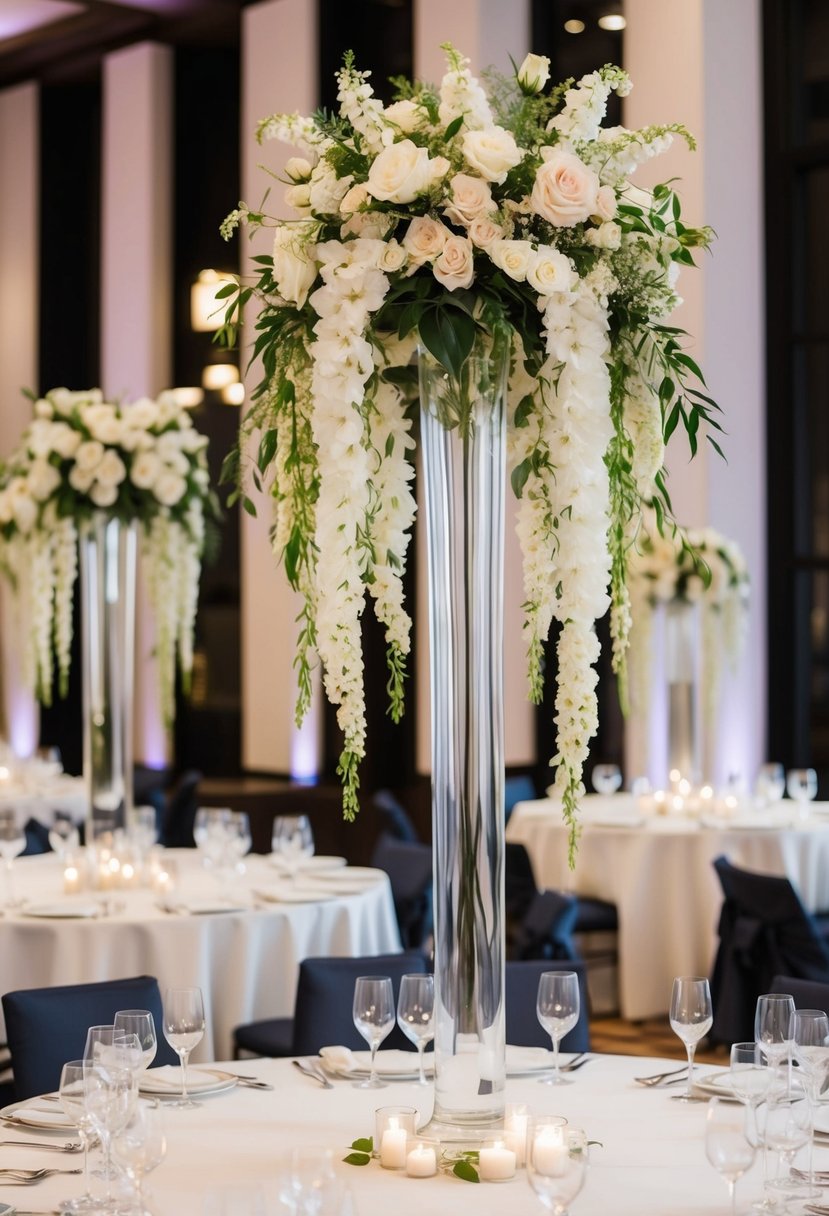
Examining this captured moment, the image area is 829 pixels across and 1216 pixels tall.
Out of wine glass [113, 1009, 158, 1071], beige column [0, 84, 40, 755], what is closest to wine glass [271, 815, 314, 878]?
wine glass [113, 1009, 158, 1071]

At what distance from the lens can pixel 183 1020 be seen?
2867mm

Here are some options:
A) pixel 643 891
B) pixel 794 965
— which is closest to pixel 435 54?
pixel 643 891

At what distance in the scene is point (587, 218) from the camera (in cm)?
252

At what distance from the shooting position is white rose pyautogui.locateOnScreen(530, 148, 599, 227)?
7.98 ft

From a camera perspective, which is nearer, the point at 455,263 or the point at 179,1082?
the point at 455,263

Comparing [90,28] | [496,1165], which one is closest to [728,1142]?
[496,1165]

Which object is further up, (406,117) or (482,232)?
(406,117)

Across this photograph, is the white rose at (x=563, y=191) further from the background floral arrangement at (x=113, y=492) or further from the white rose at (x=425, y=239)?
the background floral arrangement at (x=113, y=492)

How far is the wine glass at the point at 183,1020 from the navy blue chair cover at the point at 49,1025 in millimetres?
650

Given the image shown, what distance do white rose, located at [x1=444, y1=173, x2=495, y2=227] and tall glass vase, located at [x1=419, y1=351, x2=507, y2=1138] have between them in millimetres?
214

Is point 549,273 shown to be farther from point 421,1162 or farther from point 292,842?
point 292,842

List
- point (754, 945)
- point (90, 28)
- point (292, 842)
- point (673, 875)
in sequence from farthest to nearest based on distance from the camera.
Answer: point (90, 28), point (673, 875), point (754, 945), point (292, 842)

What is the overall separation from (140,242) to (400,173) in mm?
9654

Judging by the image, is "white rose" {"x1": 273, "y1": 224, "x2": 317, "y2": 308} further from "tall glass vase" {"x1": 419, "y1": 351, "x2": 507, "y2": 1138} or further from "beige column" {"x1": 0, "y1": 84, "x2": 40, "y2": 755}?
"beige column" {"x1": 0, "y1": 84, "x2": 40, "y2": 755}
